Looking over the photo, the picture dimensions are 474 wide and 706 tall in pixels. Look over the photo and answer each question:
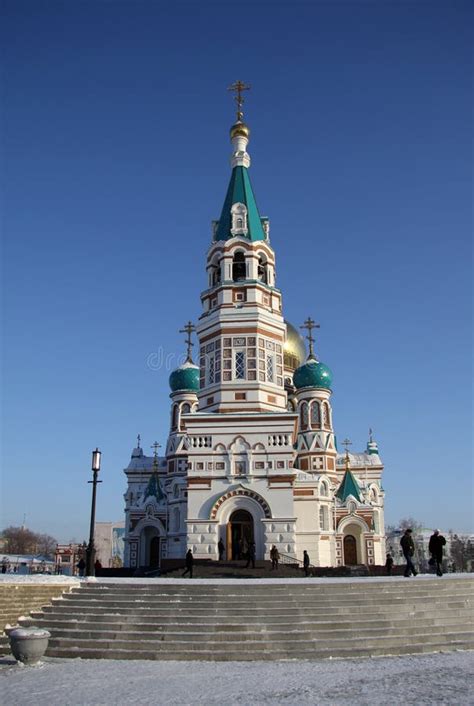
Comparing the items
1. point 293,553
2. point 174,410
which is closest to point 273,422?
point 293,553

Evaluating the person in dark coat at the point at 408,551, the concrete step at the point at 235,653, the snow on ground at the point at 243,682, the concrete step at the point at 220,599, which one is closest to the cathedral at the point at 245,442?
the person in dark coat at the point at 408,551

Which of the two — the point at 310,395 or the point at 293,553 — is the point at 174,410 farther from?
the point at 293,553

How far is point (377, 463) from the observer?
159ft

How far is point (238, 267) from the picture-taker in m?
31.8

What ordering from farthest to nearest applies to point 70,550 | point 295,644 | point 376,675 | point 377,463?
point 70,550, point 377,463, point 295,644, point 376,675

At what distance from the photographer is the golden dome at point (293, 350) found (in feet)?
149

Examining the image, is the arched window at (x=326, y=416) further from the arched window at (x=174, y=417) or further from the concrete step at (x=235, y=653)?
the concrete step at (x=235, y=653)

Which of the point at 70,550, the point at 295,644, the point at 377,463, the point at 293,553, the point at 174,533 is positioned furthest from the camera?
the point at 70,550

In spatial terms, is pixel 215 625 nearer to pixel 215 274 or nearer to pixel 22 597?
pixel 22 597

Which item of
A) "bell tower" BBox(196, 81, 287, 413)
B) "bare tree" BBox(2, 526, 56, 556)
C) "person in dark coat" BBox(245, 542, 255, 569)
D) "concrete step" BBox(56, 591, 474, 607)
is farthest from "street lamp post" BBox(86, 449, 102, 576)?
"bare tree" BBox(2, 526, 56, 556)

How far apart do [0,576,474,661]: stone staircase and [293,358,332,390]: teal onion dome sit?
24867 millimetres

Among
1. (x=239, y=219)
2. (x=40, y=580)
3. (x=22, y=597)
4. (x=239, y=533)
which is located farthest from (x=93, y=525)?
(x=239, y=219)

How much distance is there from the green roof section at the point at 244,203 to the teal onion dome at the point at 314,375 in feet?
34.5

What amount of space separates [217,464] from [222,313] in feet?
23.1
